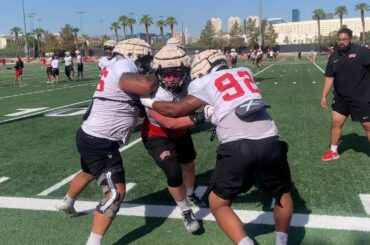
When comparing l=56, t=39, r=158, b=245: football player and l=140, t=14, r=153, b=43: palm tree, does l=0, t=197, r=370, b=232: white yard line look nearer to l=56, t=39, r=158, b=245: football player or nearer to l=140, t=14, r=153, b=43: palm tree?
l=56, t=39, r=158, b=245: football player

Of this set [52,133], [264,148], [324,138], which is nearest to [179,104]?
[264,148]

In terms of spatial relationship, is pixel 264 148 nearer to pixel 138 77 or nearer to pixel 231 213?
pixel 231 213

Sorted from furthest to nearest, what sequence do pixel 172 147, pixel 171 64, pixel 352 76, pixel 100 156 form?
1. pixel 352 76
2. pixel 172 147
3. pixel 100 156
4. pixel 171 64

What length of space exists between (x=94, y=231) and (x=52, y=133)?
5.86 meters

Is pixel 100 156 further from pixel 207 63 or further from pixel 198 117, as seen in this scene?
pixel 207 63

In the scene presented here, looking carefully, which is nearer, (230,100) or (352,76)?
(230,100)

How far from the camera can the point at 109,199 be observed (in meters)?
3.54

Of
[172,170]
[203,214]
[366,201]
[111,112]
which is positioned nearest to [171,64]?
[111,112]

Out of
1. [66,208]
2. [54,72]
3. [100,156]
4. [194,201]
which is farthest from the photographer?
[54,72]

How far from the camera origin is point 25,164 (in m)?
6.68

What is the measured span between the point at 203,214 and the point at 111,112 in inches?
57.4

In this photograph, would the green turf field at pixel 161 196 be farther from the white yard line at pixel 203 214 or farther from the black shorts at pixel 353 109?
the black shorts at pixel 353 109

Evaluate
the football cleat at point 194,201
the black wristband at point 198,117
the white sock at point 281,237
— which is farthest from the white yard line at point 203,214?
the black wristband at point 198,117

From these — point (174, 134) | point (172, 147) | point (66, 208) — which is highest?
point (174, 134)
